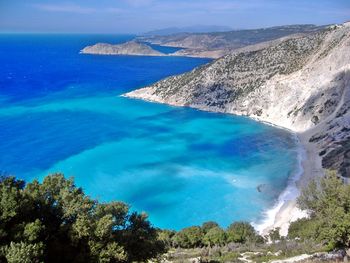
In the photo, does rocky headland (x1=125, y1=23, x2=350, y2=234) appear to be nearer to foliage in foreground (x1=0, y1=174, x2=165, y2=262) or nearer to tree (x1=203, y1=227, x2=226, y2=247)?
tree (x1=203, y1=227, x2=226, y2=247)

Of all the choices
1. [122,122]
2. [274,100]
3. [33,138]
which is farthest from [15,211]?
[274,100]

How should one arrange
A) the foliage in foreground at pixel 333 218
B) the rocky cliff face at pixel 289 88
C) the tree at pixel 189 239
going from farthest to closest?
the rocky cliff face at pixel 289 88, the tree at pixel 189 239, the foliage in foreground at pixel 333 218

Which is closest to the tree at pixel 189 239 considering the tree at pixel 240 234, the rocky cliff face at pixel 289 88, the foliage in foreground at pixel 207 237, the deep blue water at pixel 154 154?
the foliage in foreground at pixel 207 237

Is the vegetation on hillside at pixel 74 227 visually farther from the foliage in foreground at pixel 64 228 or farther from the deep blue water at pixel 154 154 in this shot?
the deep blue water at pixel 154 154

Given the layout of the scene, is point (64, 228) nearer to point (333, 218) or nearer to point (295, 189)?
point (333, 218)

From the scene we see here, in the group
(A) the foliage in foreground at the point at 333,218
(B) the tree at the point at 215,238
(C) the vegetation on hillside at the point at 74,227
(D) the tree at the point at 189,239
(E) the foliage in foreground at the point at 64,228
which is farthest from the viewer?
(D) the tree at the point at 189,239

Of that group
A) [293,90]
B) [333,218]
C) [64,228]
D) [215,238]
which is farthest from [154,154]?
[64,228]
